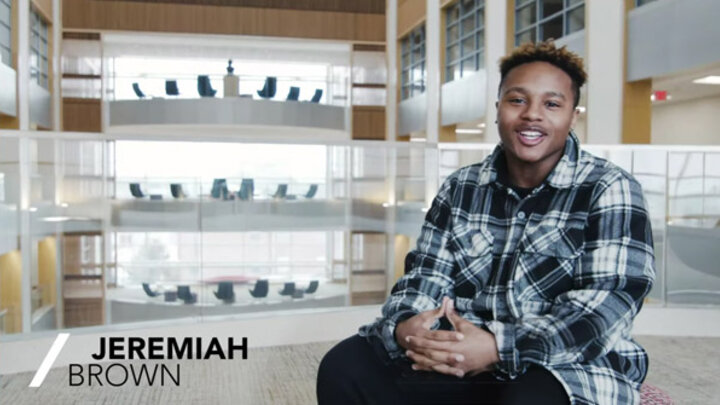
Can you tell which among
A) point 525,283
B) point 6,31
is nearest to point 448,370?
point 525,283

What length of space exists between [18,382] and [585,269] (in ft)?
8.40

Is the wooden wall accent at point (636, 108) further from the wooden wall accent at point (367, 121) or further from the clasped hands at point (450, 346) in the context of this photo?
the clasped hands at point (450, 346)

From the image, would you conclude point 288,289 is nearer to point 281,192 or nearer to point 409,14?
point 281,192

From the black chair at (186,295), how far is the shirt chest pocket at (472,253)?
2790mm

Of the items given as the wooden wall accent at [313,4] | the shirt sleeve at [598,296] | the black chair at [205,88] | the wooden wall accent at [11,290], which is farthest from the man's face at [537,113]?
the black chair at [205,88]

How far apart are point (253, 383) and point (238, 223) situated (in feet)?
4.10

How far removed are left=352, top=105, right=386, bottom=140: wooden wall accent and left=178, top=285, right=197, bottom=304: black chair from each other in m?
9.38

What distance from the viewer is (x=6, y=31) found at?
7.80 metres

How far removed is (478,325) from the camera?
1466 millimetres

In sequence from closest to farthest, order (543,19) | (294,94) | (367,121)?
1. (543,19)
2. (367,121)
3. (294,94)

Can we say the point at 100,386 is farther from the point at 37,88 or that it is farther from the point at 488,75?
the point at 37,88

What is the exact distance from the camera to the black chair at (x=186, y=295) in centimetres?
411

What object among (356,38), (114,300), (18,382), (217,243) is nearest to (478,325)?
(18,382)

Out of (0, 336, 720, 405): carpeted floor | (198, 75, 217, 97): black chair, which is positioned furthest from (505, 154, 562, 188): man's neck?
(198, 75, 217, 97): black chair
